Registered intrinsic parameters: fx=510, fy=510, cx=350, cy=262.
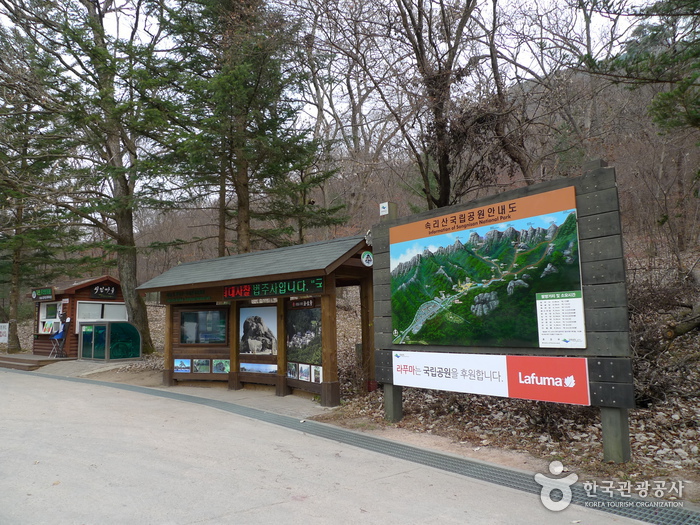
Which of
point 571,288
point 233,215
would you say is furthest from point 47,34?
point 571,288

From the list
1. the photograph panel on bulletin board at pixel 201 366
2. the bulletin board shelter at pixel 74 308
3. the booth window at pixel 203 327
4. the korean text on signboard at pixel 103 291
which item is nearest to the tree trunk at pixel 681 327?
the booth window at pixel 203 327

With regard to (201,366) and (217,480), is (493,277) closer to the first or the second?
(217,480)

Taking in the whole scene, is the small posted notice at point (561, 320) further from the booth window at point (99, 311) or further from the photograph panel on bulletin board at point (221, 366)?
the booth window at point (99, 311)

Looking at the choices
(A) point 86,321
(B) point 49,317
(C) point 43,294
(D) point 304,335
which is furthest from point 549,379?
(C) point 43,294

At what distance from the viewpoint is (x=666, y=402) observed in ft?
23.2

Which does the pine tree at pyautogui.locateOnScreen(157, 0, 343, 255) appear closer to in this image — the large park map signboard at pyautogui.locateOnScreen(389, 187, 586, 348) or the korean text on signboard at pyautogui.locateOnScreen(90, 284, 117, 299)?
the korean text on signboard at pyautogui.locateOnScreen(90, 284, 117, 299)

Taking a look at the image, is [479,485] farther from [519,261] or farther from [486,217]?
[486,217]

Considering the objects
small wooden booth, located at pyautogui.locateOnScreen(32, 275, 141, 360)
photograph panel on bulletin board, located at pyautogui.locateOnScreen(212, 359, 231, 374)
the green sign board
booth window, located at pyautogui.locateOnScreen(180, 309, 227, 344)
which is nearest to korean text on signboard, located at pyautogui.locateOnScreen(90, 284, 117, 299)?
small wooden booth, located at pyautogui.locateOnScreen(32, 275, 141, 360)

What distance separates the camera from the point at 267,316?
11203 mm

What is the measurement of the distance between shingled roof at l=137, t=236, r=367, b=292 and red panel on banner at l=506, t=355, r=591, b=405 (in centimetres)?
383

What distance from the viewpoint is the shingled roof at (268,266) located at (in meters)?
9.45

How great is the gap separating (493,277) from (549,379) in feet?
4.93

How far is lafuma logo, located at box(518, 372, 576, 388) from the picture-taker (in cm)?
586

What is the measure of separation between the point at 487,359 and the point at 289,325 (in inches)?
197
